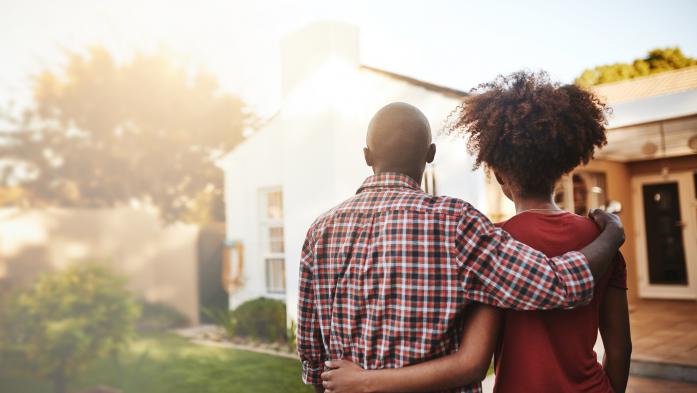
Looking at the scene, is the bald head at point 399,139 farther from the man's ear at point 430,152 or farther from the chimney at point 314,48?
the chimney at point 314,48

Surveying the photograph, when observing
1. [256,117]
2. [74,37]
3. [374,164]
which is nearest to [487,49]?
[256,117]

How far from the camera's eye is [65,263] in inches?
151

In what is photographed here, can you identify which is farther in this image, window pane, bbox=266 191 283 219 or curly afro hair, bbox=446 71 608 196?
window pane, bbox=266 191 283 219

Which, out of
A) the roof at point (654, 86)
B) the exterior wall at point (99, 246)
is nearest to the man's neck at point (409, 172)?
the exterior wall at point (99, 246)

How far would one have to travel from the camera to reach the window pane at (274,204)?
21.9ft

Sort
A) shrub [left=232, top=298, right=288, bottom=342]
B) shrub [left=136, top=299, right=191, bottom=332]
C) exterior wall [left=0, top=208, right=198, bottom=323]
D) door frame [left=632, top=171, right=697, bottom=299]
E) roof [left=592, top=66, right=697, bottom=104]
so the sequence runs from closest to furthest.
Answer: exterior wall [left=0, top=208, right=198, bottom=323] < shrub [left=136, top=299, right=191, bottom=332] < roof [left=592, top=66, right=697, bottom=104] < shrub [left=232, top=298, right=288, bottom=342] < door frame [left=632, top=171, right=697, bottom=299]

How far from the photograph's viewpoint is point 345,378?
114 centimetres

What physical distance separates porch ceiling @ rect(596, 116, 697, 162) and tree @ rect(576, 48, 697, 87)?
36.4 inches

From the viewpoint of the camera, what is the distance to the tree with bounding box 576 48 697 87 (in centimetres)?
680

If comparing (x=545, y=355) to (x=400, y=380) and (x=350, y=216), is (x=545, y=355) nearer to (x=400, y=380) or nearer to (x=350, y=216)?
(x=400, y=380)

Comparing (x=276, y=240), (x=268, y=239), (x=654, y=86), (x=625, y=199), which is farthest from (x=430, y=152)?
(x=625, y=199)

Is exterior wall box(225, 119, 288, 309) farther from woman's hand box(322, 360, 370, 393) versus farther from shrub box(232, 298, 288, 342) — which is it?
woman's hand box(322, 360, 370, 393)

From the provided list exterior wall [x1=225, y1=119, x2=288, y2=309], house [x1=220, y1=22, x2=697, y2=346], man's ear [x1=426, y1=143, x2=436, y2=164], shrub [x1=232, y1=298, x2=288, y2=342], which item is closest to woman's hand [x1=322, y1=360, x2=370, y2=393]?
man's ear [x1=426, y1=143, x2=436, y2=164]

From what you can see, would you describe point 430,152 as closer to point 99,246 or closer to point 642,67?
point 99,246
